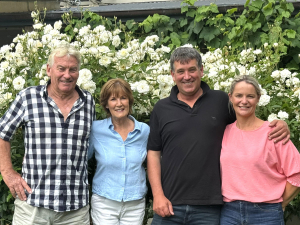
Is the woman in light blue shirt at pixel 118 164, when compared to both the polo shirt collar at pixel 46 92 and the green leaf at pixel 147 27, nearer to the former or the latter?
the polo shirt collar at pixel 46 92

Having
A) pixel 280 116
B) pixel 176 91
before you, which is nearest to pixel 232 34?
pixel 280 116

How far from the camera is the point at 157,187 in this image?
302 centimetres

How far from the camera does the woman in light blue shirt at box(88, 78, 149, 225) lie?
9.98 ft

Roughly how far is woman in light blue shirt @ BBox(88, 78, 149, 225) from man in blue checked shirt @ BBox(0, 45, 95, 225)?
11 cm

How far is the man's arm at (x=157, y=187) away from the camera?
2938 millimetres

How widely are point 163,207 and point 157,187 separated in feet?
0.49

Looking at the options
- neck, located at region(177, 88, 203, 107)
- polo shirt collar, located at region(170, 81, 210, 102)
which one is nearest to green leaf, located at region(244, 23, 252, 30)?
polo shirt collar, located at region(170, 81, 210, 102)

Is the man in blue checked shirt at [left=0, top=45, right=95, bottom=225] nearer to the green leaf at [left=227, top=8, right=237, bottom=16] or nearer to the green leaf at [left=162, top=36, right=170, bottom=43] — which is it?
the green leaf at [left=162, top=36, right=170, bottom=43]

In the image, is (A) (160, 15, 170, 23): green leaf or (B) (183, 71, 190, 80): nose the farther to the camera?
(A) (160, 15, 170, 23): green leaf

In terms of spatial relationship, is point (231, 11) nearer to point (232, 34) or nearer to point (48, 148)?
point (232, 34)

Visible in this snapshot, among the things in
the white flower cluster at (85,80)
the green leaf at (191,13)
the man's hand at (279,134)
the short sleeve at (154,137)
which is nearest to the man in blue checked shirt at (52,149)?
the white flower cluster at (85,80)

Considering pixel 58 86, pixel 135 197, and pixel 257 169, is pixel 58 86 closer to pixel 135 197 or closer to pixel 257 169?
pixel 135 197

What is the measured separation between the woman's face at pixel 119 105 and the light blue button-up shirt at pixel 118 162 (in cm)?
12

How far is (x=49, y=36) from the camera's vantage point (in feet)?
13.2
